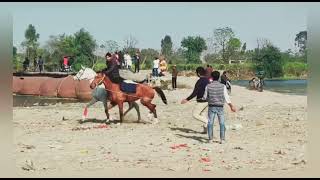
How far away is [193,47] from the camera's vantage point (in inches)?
1596

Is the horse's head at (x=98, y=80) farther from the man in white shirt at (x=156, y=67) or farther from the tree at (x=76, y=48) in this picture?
the tree at (x=76, y=48)

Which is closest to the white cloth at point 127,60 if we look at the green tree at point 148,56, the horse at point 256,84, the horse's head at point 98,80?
the green tree at point 148,56

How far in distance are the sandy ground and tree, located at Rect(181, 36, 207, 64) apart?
64.6 feet

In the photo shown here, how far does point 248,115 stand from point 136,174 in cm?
986

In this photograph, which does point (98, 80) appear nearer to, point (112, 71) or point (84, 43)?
point (112, 71)

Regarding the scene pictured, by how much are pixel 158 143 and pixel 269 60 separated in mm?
28709

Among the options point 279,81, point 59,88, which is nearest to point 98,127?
point 59,88

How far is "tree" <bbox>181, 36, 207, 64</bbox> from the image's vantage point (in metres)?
38.7

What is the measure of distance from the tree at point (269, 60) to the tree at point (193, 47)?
410 cm

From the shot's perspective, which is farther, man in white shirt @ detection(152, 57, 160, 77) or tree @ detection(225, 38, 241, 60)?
tree @ detection(225, 38, 241, 60)

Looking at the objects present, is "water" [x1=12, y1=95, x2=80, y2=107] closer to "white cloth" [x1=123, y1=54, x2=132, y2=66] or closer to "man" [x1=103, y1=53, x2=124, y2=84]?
"white cloth" [x1=123, y1=54, x2=132, y2=66]

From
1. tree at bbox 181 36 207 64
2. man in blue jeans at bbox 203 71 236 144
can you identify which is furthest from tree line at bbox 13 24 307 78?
man in blue jeans at bbox 203 71 236 144

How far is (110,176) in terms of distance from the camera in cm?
892

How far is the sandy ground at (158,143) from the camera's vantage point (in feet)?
32.7
